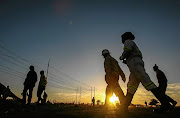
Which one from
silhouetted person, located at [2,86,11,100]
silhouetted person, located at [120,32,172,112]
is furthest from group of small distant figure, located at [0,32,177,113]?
silhouetted person, located at [2,86,11,100]

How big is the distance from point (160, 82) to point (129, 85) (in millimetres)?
3029

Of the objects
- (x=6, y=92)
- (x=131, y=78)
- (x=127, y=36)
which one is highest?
(x=127, y=36)

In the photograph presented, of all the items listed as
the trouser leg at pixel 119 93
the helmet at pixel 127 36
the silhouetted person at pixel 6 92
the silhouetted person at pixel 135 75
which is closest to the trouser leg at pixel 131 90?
the silhouetted person at pixel 135 75

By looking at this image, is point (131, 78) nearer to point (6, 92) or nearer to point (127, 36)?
point (127, 36)

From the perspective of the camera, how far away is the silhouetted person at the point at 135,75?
3.15 metres

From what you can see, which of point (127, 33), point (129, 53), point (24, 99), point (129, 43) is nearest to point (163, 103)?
point (129, 53)

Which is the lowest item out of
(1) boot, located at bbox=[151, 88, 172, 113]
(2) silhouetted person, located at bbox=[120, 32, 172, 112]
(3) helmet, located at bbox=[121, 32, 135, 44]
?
(1) boot, located at bbox=[151, 88, 172, 113]

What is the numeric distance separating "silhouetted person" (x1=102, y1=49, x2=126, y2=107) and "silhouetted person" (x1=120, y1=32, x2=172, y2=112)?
0.64 metres

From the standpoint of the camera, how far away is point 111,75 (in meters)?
4.54

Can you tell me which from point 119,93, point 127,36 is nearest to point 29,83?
point 119,93

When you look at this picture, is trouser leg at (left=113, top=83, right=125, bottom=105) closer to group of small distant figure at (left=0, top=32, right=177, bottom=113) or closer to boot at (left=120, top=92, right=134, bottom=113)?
group of small distant figure at (left=0, top=32, right=177, bottom=113)

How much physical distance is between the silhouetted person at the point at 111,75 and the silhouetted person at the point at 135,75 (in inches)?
25.3

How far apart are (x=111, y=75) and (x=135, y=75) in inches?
48.5

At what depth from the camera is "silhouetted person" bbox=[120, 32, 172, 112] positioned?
3147mm
